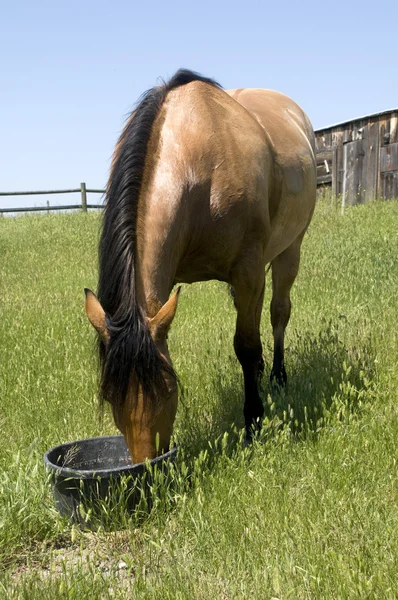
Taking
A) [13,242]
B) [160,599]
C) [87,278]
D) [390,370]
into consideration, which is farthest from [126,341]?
[13,242]

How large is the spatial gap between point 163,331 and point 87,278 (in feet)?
28.5

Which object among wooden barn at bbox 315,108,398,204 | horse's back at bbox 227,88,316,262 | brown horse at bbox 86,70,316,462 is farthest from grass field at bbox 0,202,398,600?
wooden barn at bbox 315,108,398,204

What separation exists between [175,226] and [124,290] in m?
0.60

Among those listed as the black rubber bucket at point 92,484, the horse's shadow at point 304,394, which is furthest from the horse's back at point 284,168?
the black rubber bucket at point 92,484

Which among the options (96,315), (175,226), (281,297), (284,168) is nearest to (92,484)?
(96,315)

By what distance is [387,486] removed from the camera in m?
3.29

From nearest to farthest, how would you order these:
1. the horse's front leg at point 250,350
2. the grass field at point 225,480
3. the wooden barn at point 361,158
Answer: the grass field at point 225,480 → the horse's front leg at point 250,350 → the wooden barn at point 361,158

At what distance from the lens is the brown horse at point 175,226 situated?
322 centimetres

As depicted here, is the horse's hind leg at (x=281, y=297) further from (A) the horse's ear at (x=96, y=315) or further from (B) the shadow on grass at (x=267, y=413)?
(A) the horse's ear at (x=96, y=315)

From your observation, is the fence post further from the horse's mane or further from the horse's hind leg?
the horse's mane

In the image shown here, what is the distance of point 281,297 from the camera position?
6.33 meters

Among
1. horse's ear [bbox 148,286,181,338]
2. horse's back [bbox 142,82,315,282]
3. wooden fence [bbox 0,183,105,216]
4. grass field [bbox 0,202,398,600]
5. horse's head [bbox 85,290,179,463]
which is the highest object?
wooden fence [bbox 0,183,105,216]

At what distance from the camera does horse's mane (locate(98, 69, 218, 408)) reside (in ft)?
10.4

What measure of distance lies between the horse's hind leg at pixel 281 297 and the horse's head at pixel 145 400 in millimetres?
2779
